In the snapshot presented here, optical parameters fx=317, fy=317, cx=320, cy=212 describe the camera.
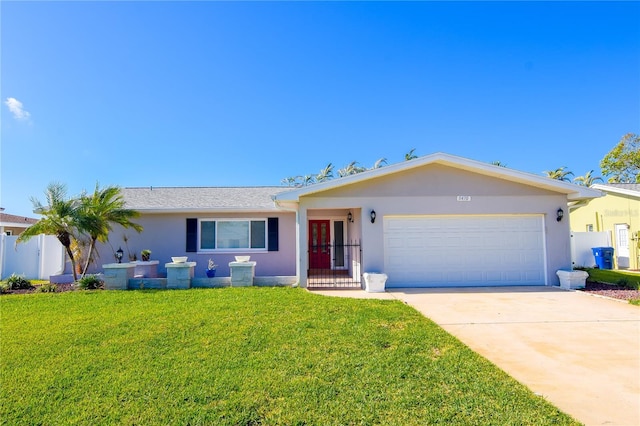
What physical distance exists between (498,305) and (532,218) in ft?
14.2

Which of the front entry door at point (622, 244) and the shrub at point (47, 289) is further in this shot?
the front entry door at point (622, 244)

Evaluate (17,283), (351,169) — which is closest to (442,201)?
(17,283)

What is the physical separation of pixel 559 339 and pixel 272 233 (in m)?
9.35

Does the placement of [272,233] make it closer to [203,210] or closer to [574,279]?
[203,210]

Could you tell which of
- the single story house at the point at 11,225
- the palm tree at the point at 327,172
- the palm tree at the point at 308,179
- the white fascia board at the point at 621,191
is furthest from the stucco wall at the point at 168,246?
the palm tree at the point at 308,179

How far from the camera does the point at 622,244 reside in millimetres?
16031

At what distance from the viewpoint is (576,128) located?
1836 centimetres

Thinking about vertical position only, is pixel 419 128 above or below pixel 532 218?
above

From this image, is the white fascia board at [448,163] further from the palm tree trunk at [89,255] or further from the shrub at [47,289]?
the shrub at [47,289]

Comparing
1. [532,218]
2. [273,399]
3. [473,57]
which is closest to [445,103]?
[473,57]

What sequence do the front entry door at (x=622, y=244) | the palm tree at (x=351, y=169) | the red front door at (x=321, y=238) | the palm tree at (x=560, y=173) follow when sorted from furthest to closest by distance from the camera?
the palm tree at (x=560, y=173)
the palm tree at (x=351, y=169)
the front entry door at (x=622, y=244)
the red front door at (x=321, y=238)

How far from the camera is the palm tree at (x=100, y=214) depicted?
10.1m

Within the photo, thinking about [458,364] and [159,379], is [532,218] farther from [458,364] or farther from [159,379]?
[159,379]

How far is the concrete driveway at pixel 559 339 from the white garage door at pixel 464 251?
1.02 metres
